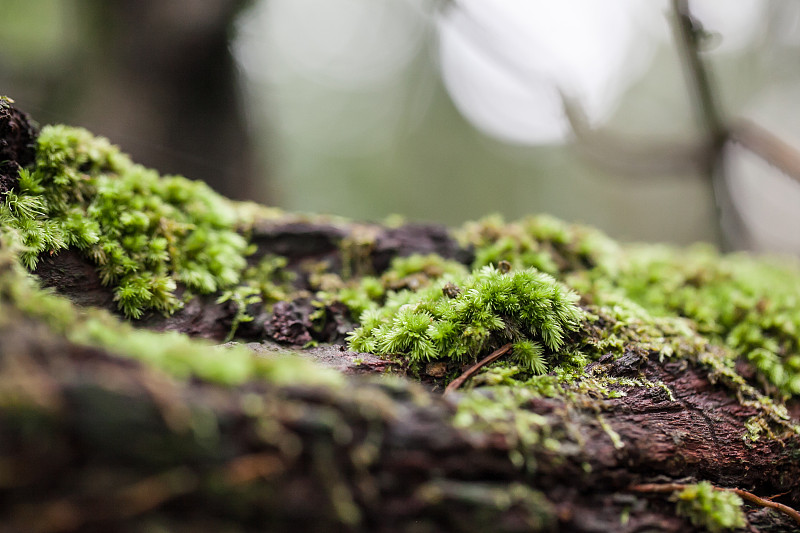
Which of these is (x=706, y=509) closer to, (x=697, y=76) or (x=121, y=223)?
(x=121, y=223)

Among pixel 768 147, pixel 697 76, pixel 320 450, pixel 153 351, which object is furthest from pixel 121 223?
pixel 768 147

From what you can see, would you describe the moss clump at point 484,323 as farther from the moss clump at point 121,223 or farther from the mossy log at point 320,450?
the moss clump at point 121,223

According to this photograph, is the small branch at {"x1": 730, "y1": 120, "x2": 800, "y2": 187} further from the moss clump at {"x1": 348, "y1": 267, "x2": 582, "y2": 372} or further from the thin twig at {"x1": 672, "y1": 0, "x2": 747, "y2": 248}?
the moss clump at {"x1": 348, "y1": 267, "x2": 582, "y2": 372}

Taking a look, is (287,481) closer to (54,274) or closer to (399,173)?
(54,274)

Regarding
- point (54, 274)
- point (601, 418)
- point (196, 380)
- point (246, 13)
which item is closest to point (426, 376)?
point (601, 418)

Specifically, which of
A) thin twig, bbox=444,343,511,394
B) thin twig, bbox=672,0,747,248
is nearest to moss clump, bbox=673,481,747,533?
thin twig, bbox=444,343,511,394
